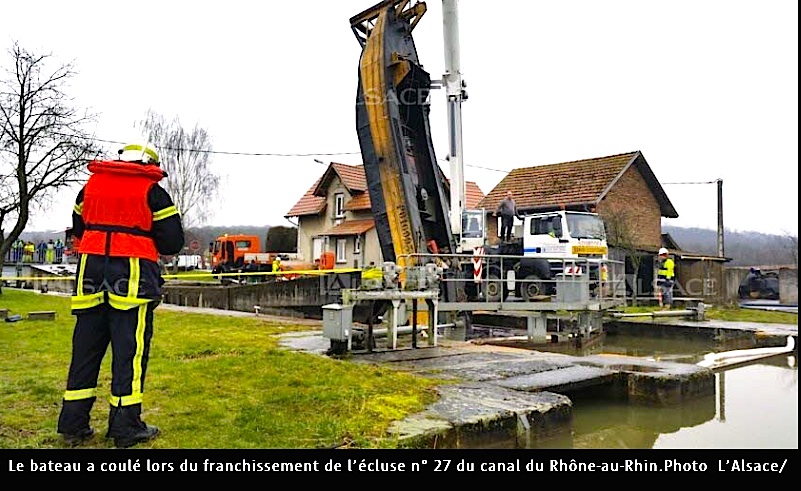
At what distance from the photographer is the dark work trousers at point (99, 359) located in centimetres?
407

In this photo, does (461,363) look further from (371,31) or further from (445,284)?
(371,31)

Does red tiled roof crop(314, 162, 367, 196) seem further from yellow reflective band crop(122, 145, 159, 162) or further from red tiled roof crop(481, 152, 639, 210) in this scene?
yellow reflective band crop(122, 145, 159, 162)

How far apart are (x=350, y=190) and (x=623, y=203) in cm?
1373

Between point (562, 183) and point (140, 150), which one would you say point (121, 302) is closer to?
point (140, 150)

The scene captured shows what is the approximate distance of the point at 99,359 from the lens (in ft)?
13.8

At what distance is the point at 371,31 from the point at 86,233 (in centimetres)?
1017

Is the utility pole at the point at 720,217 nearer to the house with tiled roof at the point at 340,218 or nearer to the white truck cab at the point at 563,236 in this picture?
the house with tiled roof at the point at 340,218

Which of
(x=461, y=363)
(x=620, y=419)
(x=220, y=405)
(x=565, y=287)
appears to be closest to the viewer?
(x=220, y=405)

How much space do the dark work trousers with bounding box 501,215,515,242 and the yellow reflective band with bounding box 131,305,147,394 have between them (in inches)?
460

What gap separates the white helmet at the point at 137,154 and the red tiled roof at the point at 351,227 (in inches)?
1037

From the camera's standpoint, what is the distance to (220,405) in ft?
16.9

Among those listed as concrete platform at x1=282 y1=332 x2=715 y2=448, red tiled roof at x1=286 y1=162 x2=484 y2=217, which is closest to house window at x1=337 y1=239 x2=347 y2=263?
red tiled roof at x1=286 y1=162 x2=484 y2=217
